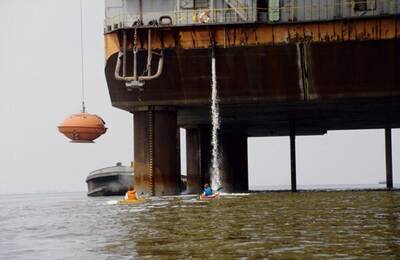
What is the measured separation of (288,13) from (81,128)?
18.0 meters

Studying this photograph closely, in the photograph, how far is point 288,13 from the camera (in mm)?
39406

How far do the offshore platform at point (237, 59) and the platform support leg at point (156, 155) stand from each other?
59mm

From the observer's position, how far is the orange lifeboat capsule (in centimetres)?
4984

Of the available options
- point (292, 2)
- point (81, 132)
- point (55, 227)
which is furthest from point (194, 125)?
point (55, 227)

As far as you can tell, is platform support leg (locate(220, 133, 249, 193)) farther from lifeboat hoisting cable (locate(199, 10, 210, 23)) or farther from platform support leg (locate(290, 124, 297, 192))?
lifeboat hoisting cable (locate(199, 10, 210, 23))

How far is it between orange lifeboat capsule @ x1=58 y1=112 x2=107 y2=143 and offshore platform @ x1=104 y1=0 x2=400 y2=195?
738 centimetres

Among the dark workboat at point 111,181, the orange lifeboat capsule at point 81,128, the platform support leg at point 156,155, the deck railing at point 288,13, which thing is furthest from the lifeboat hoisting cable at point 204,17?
the dark workboat at point 111,181

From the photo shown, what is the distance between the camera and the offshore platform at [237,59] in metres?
38.5

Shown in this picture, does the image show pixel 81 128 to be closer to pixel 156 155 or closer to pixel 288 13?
pixel 156 155

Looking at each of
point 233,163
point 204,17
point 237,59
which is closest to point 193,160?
point 233,163

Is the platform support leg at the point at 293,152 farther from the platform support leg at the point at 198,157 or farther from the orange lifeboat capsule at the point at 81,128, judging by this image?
the orange lifeboat capsule at the point at 81,128

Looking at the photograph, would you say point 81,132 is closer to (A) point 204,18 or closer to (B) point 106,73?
(B) point 106,73

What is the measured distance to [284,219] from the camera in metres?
20.7

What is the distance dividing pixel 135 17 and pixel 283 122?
64.4 feet
